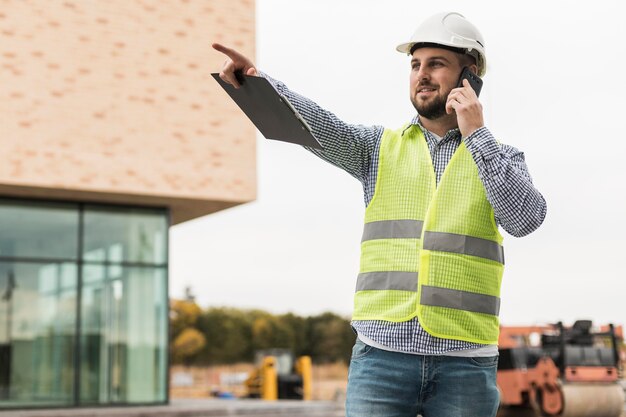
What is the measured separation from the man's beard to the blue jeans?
78 centimetres

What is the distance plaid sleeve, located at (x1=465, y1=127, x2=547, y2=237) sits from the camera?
2.76 meters

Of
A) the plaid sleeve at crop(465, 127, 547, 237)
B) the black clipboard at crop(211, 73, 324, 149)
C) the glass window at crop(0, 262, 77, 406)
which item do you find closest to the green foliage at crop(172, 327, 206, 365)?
the glass window at crop(0, 262, 77, 406)

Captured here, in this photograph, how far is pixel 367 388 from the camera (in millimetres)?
2826

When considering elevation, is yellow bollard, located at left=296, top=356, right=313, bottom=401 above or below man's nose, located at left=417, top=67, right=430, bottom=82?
below

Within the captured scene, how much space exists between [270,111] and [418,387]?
954 mm

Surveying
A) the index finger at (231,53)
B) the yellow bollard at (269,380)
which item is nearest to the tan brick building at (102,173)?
the yellow bollard at (269,380)

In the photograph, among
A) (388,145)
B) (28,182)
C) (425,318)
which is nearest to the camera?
(425,318)

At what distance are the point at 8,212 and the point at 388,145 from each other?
603 inches

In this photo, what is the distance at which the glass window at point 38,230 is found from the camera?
1727cm

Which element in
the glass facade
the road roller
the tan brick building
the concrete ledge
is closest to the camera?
the road roller

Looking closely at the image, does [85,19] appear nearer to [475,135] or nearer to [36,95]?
[36,95]

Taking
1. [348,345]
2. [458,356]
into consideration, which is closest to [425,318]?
[458,356]

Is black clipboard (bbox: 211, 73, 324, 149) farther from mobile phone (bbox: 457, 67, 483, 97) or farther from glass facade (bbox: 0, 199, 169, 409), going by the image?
glass facade (bbox: 0, 199, 169, 409)

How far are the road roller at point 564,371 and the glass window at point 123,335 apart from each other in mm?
6716
